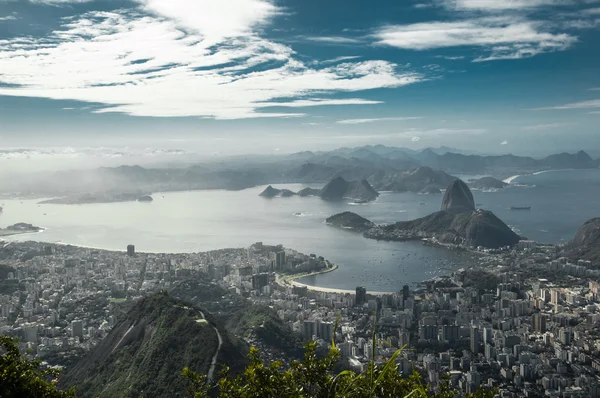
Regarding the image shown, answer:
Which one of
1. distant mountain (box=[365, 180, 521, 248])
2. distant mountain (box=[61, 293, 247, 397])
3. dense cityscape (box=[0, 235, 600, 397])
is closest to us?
distant mountain (box=[61, 293, 247, 397])

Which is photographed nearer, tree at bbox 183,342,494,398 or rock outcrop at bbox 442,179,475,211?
tree at bbox 183,342,494,398

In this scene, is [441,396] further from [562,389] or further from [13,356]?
[562,389]

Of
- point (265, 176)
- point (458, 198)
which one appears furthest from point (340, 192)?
point (265, 176)

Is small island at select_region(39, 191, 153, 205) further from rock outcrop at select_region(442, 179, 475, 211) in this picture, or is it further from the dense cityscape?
rock outcrop at select_region(442, 179, 475, 211)

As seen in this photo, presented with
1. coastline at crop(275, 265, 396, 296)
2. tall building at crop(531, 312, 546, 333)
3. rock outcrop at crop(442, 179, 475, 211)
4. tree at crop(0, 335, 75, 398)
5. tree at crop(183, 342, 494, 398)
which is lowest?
coastline at crop(275, 265, 396, 296)

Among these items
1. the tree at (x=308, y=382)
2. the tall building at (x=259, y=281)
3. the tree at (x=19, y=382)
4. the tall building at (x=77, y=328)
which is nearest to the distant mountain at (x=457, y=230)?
the tall building at (x=259, y=281)

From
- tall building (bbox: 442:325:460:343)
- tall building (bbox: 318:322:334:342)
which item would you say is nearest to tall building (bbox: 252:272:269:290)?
tall building (bbox: 318:322:334:342)

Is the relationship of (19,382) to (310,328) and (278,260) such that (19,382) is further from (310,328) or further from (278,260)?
(278,260)
